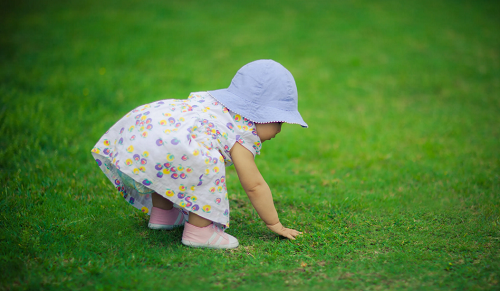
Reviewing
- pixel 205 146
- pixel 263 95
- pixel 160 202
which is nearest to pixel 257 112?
pixel 263 95

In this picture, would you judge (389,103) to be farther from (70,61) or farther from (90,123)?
(70,61)

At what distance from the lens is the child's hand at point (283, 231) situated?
116 inches

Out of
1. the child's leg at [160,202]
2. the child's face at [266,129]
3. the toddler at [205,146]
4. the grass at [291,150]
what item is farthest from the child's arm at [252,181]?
the child's leg at [160,202]

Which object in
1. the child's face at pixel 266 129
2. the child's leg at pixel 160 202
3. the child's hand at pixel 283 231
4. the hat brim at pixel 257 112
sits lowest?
the child's hand at pixel 283 231

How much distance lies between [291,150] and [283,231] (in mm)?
1978

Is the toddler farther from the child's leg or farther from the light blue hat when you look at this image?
the child's leg

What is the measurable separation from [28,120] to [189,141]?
122 inches

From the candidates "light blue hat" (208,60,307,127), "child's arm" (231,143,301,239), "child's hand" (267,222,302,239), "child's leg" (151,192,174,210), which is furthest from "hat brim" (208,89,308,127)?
"child's leg" (151,192,174,210)

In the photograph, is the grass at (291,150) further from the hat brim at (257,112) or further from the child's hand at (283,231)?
the hat brim at (257,112)

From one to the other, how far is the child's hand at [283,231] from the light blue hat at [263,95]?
2.38 feet

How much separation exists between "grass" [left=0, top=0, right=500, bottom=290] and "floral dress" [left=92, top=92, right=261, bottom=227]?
0.42 meters

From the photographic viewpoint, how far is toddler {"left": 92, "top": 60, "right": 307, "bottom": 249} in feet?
8.50

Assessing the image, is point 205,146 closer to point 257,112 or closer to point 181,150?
point 181,150

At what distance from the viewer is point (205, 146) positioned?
8.80 ft
